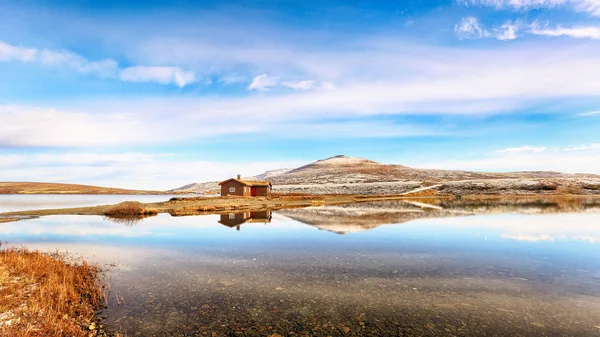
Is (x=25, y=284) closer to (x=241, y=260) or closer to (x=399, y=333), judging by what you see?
(x=241, y=260)

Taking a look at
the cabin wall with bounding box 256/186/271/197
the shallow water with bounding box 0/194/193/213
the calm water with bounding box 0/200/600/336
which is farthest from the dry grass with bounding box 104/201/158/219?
the cabin wall with bounding box 256/186/271/197

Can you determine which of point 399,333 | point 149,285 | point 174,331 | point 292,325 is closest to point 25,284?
point 149,285

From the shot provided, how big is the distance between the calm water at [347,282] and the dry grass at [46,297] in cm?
88

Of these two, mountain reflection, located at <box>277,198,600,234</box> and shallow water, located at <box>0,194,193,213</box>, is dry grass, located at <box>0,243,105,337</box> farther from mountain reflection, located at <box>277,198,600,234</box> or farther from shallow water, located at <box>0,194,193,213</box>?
shallow water, located at <box>0,194,193,213</box>

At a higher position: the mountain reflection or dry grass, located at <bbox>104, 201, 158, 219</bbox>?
dry grass, located at <bbox>104, 201, 158, 219</bbox>

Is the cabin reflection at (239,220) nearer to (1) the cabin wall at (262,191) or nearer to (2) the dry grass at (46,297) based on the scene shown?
(2) the dry grass at (46,297)

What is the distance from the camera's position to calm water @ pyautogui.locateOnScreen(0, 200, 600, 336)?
34.6 ft

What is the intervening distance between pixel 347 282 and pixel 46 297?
37.5 feet

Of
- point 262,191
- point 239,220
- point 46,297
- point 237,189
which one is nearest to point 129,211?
point 239,220

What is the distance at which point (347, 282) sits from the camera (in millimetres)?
15008

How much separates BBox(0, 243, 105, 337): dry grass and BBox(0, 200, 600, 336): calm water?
0.88m

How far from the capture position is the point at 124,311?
11562mm

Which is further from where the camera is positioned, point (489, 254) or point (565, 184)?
point (565, 184)

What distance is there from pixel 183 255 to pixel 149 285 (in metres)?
6.45
